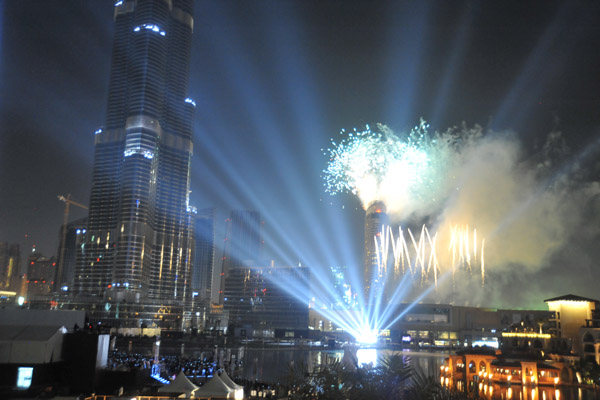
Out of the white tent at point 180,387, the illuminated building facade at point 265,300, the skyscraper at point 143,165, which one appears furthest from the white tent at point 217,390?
the illuminated building facade at point 265,300

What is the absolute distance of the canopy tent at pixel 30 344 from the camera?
25000mm

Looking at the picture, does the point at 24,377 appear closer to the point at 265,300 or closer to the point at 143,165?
the point at 143,165

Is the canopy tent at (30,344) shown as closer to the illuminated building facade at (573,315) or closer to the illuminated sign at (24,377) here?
the illuminated sign at (24,377)

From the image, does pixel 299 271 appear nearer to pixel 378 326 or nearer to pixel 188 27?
pixel 378 326

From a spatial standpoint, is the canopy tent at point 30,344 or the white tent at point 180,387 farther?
the white tent at point 180,387

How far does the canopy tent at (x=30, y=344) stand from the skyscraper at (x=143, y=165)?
372 ft

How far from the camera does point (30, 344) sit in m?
25.5

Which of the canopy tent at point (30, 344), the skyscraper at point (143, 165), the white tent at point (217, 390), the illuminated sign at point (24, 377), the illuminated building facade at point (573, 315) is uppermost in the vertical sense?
the skyscraper at point (143, 165)

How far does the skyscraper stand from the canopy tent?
A: 113514 mm

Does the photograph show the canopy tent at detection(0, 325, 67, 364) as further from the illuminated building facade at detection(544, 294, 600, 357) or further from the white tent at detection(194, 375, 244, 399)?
the illuminated building facade at detection(544, 294, 600, 357)

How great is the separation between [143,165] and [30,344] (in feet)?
410

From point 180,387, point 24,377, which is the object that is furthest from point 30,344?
point 180,387

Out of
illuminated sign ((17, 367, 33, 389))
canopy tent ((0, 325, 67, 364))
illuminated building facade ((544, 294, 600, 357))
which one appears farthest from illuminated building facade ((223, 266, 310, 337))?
illuminated sign ((17, 367, 33, 389))

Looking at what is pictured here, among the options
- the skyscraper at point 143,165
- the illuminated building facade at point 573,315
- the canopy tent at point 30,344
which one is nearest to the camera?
the canopy tent at point 30,344
